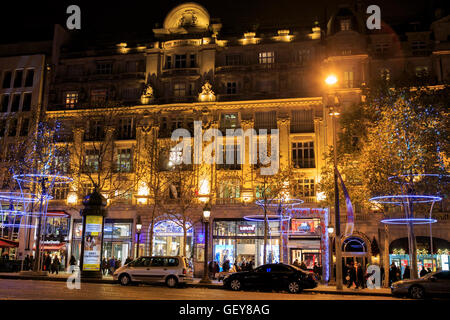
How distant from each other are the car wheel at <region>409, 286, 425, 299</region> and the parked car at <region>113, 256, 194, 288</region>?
10984 mm

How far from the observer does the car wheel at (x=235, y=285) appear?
22266 mm

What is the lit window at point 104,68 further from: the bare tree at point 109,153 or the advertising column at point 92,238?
the advertising column at point 92,238

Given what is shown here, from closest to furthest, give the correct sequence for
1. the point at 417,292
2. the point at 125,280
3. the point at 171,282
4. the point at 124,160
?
the point at 417,292, the point at 171,282, the point at 125,280, the point at 124,160

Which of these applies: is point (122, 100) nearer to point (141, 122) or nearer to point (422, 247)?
point (141, 122)

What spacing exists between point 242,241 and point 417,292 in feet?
66.0

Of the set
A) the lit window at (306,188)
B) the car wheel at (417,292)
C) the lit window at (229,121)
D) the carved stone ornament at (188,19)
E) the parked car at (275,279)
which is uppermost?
the carved stone ornament at (188,19)

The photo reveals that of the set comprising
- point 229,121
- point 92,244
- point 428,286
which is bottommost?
point 428,286

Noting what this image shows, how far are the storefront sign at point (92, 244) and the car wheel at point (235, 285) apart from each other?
712 cm

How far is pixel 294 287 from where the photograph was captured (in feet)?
71.4

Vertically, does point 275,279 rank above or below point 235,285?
above

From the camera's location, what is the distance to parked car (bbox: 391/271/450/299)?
20.1 metres

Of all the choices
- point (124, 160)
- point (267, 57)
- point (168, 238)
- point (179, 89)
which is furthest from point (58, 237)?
point (267, 57)

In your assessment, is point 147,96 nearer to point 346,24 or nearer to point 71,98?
point 71,98

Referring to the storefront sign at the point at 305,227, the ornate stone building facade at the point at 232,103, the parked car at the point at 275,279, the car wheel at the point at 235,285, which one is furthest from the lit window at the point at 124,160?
the parked car at the point at 275,279
